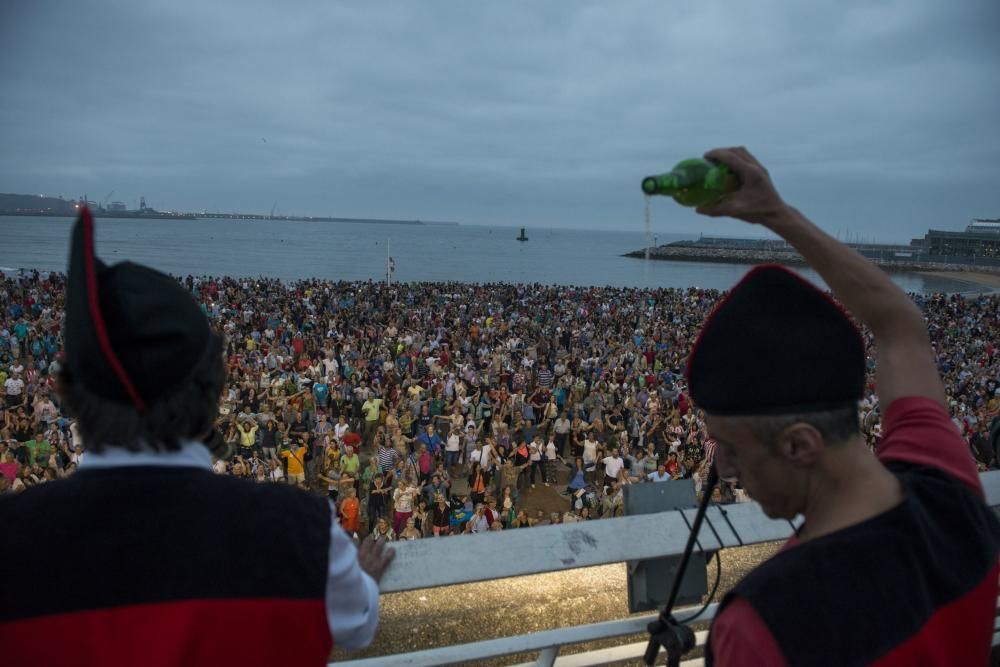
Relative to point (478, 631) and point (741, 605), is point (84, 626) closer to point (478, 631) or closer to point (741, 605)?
point (741, 605)

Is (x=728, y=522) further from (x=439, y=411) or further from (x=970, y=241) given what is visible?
(x=970, y=241)

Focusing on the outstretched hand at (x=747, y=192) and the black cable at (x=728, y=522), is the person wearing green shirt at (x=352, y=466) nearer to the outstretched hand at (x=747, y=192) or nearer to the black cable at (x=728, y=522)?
the black cable at (x=728, y=522)

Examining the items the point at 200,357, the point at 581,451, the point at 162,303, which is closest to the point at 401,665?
the point at 200,357

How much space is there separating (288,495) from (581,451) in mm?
9936

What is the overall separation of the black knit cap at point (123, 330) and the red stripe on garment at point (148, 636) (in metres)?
0.34

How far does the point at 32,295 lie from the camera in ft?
72.3

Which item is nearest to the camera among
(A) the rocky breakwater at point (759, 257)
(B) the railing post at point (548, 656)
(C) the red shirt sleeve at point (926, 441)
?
(C) the red shirt sleeve at point (926, 441)

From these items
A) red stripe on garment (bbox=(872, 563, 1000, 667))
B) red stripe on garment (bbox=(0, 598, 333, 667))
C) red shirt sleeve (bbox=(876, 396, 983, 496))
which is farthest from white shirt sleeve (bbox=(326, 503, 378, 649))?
red shirt sleeve (bbox=(876, 396, 983, 496))

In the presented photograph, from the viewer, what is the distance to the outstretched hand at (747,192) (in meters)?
1.32

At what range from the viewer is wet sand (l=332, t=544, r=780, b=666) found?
2205 mm

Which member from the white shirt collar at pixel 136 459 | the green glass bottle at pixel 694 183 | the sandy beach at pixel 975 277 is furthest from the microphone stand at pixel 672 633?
the sandy beach at pixel 975 277

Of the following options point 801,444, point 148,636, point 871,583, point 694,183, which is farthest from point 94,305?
point 871,583

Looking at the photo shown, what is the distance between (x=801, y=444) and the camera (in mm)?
1123

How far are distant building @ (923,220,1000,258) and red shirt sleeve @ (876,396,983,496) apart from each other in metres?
118
